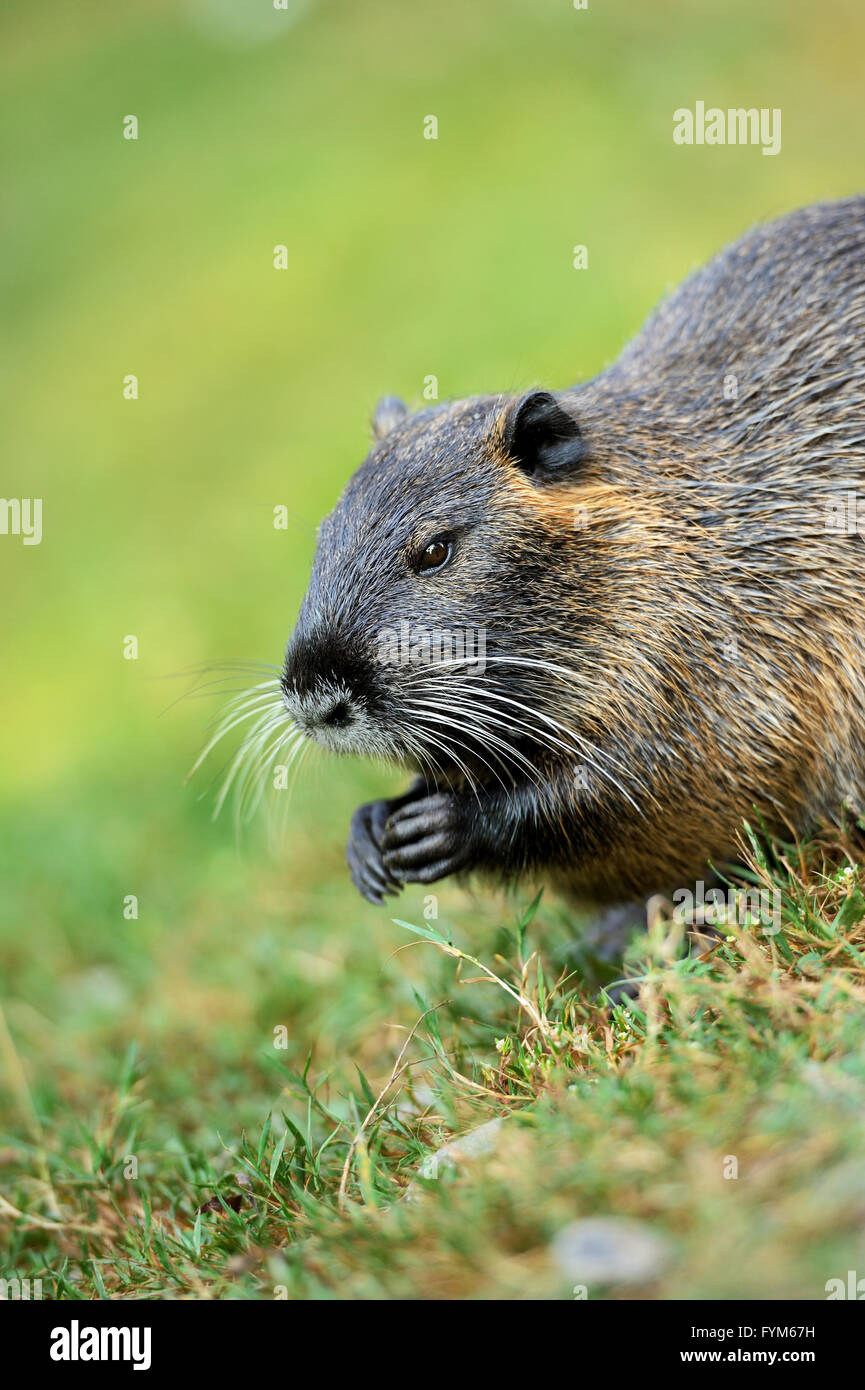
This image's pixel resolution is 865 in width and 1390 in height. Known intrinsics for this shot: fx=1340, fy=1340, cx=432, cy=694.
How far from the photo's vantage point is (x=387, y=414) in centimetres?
492

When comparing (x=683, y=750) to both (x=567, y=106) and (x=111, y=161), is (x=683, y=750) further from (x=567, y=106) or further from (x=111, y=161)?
(x=111, y=161)

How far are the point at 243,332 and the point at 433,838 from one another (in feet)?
43.1

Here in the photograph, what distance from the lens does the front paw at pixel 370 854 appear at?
4441 mm

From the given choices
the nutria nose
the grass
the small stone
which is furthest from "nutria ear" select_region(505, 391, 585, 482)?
the small stone

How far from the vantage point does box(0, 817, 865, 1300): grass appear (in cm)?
253

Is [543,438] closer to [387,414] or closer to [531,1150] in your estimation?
[387,414]

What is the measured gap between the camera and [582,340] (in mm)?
11367

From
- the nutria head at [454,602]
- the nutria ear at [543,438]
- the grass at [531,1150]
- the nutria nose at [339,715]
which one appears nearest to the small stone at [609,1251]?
the grass at [531,1150]

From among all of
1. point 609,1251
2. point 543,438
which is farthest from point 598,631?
point 609,1251

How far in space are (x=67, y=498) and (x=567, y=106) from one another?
25.2 feet

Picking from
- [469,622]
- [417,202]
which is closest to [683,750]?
Result: [469,622]

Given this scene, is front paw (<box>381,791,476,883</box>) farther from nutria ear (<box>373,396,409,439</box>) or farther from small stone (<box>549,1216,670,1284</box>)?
small stone (<box>549,1216,670,1284</box>)

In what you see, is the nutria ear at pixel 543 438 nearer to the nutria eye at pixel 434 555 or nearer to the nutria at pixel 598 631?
the nutria at pixel 598 631
